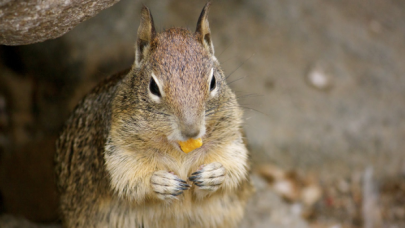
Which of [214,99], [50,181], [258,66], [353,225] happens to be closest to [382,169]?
[353,225]

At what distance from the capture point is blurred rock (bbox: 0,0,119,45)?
2.23m

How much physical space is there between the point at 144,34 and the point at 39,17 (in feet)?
1.96

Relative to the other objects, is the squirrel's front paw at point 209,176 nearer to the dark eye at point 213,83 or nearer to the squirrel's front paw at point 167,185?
the squirrel's front paw at point 167,185

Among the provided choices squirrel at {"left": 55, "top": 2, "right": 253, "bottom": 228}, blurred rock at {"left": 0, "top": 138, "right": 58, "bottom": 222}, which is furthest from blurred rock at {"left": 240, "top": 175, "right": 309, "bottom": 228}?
blurred rock at {"left": 0, "top": 138, "right": 58, "bottom": 222}

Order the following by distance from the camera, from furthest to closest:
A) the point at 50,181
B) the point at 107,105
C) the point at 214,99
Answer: the point at 50,181, the point at 107,105, the point at 214,99

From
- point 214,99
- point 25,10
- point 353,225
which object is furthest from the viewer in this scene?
point 353,225

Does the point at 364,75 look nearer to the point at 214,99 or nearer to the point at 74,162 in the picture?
the point at 214,99

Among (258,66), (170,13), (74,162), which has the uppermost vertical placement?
(170,13)

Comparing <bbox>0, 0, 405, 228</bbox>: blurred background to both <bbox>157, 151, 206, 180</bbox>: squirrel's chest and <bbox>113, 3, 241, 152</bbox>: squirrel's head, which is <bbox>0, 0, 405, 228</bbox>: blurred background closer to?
<bbox>157, 151, 206, 180</bbox>: squirrel's chest

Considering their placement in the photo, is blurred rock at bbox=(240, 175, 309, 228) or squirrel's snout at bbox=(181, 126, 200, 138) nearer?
squirrel's snout at bbox=(181, 126, 200, 138)

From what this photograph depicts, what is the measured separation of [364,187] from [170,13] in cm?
265

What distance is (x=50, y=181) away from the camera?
175 inches

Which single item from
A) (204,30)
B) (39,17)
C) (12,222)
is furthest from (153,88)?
(12,222)

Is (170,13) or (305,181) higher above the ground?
(170,13)
